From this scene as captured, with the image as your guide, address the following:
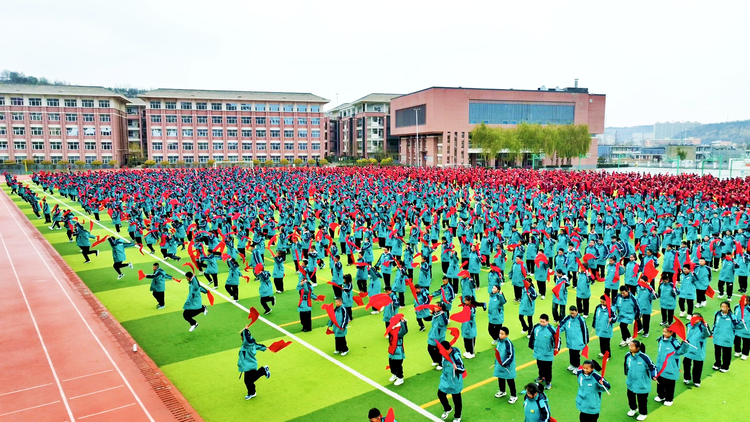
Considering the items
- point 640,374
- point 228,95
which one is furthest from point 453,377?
point 228,95

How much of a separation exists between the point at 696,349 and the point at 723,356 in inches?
48.1

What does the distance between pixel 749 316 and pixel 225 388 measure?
9.69m

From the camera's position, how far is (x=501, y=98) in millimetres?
78688

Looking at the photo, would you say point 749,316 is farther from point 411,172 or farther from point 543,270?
point 411,172

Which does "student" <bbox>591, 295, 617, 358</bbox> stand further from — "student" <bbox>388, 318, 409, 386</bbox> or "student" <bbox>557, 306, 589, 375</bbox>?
"student" <bbox>388, 318, 409, 386</bbox>

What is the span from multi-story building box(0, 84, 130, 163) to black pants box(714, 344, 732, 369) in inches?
3321

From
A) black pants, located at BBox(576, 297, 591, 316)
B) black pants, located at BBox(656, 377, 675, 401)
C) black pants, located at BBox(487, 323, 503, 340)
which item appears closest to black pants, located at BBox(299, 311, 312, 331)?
black pants, located at BBox(487, 323, 503, 340)

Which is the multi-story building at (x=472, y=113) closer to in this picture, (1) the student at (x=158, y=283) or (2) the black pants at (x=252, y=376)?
(1) the student at (x=158, y=283)

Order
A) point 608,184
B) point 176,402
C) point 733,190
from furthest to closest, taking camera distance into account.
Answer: point 608,184 → point 733,190 → point 176,402

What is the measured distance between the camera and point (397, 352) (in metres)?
8.37

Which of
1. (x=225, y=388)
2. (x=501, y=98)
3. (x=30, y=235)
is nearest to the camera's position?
(x=225, y=388)

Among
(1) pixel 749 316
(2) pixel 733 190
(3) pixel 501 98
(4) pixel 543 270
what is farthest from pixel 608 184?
(3) pixel 501 98

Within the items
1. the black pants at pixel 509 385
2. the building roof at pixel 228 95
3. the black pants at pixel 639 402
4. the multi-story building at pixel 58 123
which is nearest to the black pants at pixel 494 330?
the black pants at pixel 509 385

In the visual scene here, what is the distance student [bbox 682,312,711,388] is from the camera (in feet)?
26.4
